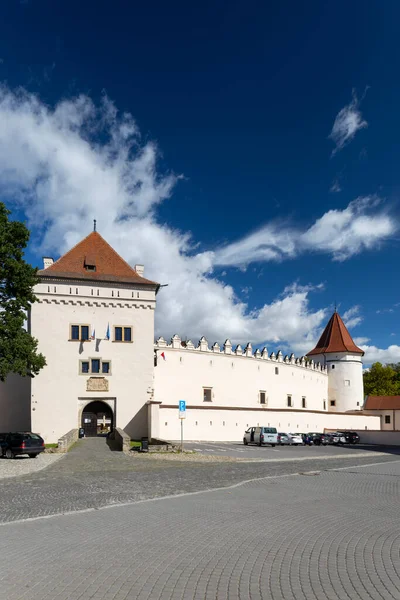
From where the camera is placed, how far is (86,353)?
39844 mm

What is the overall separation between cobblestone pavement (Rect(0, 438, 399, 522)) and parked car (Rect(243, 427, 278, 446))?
1599 centimetres

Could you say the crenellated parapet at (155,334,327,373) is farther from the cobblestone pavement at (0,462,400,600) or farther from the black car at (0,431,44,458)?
the cobblestone pavement at (0,462,400,600)

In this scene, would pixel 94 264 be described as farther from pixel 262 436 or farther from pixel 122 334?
pixel 262 436

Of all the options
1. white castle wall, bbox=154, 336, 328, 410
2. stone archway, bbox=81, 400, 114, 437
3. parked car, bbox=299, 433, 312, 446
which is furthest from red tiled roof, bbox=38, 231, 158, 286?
parked car, bbox=299, 433, 312, 446

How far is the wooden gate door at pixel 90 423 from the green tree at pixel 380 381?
50642mm

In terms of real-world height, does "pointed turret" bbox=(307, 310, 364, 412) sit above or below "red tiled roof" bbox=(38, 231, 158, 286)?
below

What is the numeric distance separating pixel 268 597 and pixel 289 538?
2.91 m

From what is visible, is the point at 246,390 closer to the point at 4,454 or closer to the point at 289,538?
the point at 4,454

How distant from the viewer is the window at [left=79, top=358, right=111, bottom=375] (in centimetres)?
3962

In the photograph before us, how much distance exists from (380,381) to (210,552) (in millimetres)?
81759

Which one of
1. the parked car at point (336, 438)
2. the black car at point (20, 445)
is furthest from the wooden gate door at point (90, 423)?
the parked car at point (336, 438)

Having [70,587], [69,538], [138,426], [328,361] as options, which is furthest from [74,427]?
[328,361]

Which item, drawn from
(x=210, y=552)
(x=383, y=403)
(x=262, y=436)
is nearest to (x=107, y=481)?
(x=210, y=552)

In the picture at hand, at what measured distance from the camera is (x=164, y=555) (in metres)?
7.48
